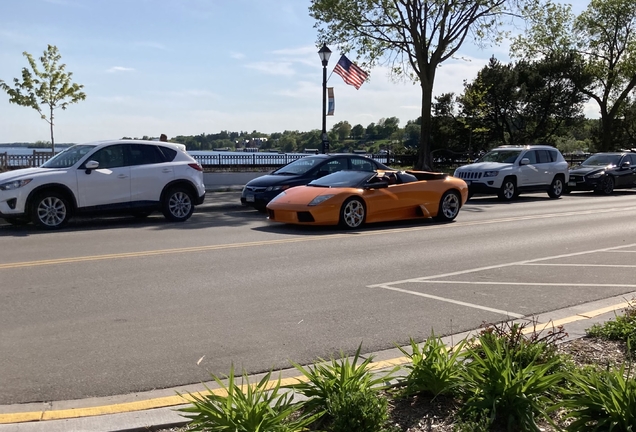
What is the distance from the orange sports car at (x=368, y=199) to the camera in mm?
13047

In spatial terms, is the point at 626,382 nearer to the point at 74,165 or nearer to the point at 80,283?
the point at 80,283

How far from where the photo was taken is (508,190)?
2216 centimetres

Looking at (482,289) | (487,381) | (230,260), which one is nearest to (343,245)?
Result: (230,260)

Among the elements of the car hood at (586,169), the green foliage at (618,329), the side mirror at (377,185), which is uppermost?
the car hood at (586,169)

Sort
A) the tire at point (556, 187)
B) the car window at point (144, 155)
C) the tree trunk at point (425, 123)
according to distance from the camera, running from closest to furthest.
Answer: the car window at point (144, 155) < the tire at point (556, 187) < the tree trunk at point (425, 123)

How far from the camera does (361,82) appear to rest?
2708 centimetres

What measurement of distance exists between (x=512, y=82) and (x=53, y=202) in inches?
1500

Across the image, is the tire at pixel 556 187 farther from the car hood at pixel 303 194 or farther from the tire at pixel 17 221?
the tire at pixel 17 221

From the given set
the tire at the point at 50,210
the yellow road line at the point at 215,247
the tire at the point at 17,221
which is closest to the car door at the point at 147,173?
the tire at the point at 50,210

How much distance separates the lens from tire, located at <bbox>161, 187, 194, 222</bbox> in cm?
1486

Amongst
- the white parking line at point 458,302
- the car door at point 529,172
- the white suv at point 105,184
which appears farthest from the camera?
the car door at point 529,172

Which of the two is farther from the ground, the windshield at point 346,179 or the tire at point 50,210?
the windshield at point 346,179

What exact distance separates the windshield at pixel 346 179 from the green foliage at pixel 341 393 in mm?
9712

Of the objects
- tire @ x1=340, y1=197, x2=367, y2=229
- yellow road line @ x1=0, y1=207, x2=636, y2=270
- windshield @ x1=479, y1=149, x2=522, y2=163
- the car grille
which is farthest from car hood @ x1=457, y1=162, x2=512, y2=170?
tire @ x1=340, y1=197, x2=367, y2=229
